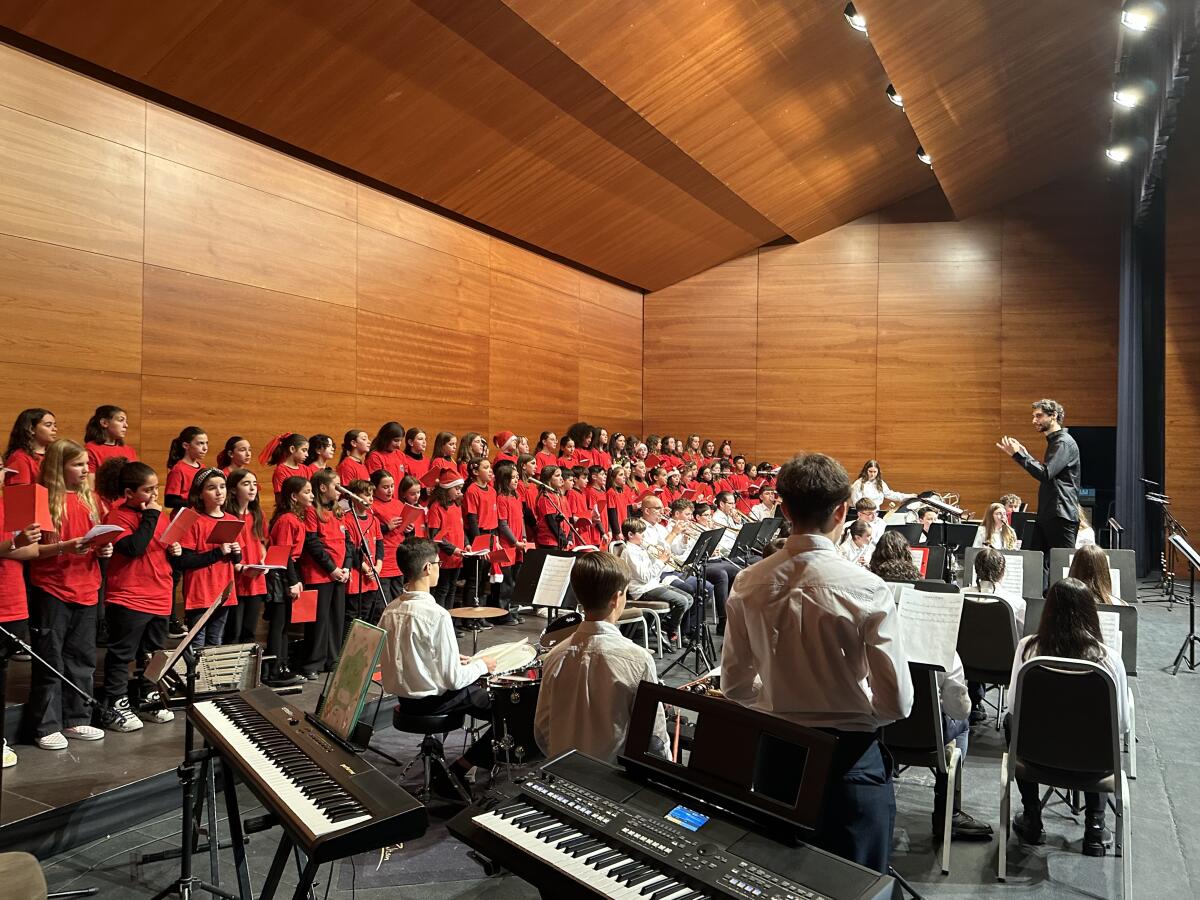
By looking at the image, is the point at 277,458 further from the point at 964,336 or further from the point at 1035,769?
the point at 964,336

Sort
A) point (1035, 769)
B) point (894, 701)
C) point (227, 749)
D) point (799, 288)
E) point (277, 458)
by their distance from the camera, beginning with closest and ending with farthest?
point (894, 701) → point (227, 749) → point (1035, 769) → point (277, 458) → point (799, 288)

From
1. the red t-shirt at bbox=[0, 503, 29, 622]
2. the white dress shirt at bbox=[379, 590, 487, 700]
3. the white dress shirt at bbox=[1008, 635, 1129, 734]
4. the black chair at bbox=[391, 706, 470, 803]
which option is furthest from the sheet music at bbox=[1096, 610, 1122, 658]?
the red t-shirt at bbox=[0, 503, 29, 622]

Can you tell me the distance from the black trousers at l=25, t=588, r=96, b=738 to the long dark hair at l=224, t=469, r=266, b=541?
122 centimetres

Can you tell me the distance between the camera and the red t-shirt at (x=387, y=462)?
8.03 meters

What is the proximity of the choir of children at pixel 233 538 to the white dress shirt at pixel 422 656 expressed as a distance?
52.7 inches

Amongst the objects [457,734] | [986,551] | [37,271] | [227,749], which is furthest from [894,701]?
[37,271]

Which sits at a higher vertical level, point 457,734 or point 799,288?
point 799,288

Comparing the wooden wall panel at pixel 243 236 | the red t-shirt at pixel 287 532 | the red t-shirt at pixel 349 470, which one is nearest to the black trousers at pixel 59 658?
the red t-shirt at pixel 287 532

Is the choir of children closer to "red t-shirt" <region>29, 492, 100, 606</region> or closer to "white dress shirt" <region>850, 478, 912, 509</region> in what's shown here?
"red t-shirt" <region>29, 492, 100, 606</region>

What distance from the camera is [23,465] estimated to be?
17.6 feet

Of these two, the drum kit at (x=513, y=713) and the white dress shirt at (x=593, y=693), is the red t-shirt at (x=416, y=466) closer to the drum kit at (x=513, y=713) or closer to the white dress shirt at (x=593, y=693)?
the drum kit at (x=513, y=713)

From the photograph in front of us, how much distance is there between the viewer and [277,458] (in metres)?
7.39

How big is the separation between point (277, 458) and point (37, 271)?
2193mm

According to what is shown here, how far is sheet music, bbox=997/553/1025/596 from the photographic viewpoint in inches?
222
